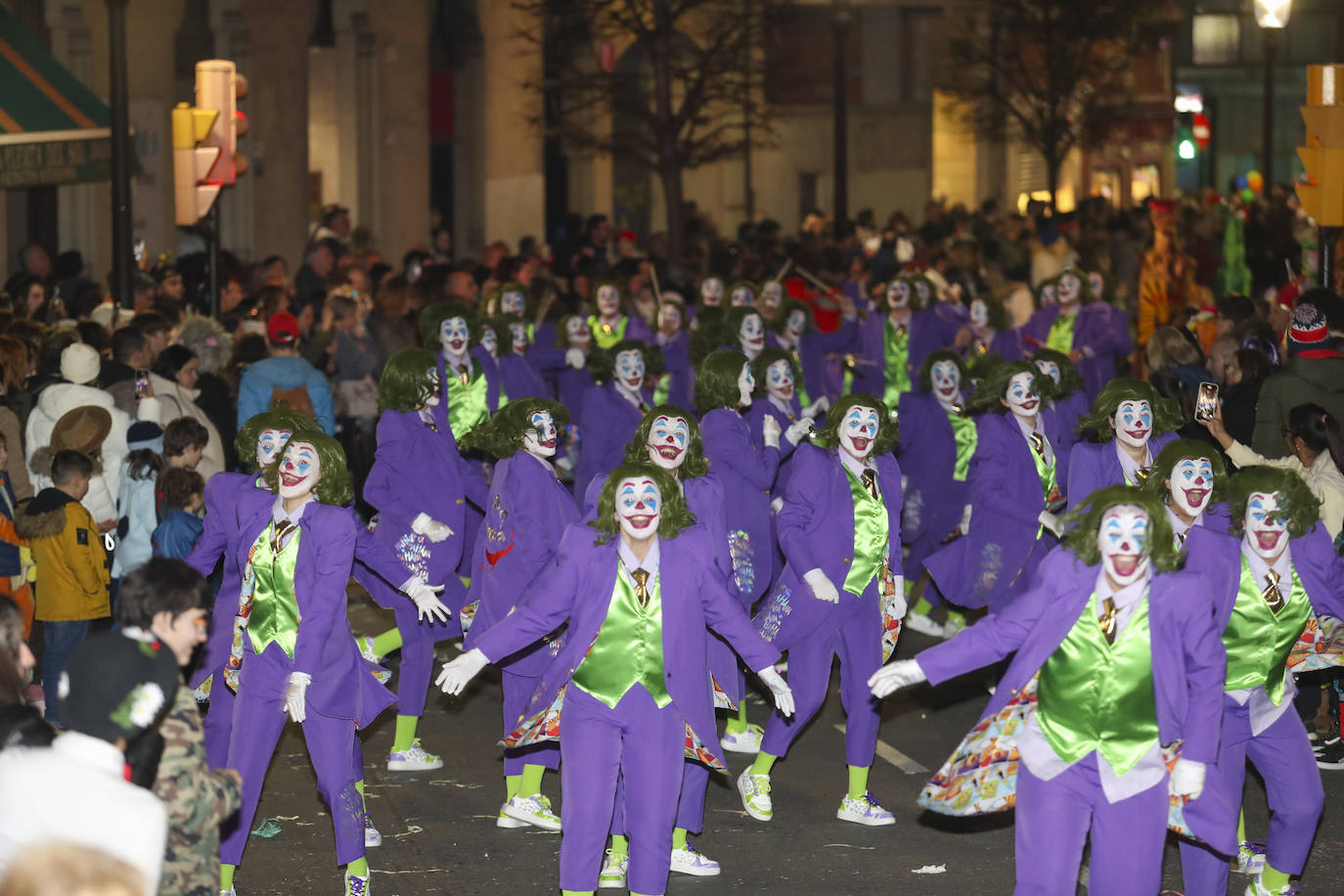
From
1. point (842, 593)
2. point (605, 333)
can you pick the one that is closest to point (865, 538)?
point (842, 593)

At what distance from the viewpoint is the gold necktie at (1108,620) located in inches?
247

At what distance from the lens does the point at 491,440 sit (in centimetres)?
918

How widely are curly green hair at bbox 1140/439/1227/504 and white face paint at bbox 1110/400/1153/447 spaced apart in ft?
5.07

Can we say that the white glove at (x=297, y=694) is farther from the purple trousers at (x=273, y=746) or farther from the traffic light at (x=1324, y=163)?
the traffic light at (x=1324, y=163)

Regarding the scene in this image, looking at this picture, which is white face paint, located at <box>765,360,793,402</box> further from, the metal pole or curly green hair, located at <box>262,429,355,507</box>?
the metal pole

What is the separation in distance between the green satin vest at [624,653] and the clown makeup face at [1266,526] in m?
2.18

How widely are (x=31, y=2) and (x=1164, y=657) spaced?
63.4 ft

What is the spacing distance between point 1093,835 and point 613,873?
8.07 feet

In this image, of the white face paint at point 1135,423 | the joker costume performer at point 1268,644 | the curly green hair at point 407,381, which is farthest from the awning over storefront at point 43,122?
the joker costume performer at point 1268,644

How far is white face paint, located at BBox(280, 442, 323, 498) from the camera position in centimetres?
764

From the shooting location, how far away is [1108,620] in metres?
6.29

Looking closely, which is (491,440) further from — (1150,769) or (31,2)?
(31,2)

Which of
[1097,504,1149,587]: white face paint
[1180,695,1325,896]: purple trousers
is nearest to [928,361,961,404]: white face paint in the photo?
[1180,695,1325,896]: purple trousers

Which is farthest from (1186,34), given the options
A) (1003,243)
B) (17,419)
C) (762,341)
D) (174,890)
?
(174,890)
